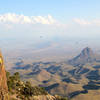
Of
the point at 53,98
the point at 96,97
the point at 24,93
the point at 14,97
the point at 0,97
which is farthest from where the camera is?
the point at 96,97

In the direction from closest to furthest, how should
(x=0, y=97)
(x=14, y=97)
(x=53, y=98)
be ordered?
(x=0, y=97) < (x=14, y=97) < (x=53, y=98)

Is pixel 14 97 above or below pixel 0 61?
below

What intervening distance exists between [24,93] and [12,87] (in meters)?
4.19

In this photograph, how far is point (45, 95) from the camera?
55.5 metres

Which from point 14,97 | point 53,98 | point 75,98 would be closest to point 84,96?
point 75,98

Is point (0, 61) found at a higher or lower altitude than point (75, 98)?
higher

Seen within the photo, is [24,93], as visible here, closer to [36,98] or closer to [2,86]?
[36,98]

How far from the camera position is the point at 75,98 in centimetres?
19525

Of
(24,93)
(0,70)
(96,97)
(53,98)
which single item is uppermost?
(0,70)

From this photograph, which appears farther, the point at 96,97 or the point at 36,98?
the point at 96,97

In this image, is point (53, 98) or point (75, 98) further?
point (75, 98)

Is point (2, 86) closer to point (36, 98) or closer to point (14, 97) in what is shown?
point (14, 97)

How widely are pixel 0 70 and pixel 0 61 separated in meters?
1.96

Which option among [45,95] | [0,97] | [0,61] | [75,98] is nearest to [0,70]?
[0,61]
